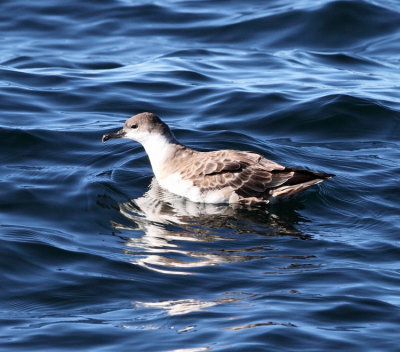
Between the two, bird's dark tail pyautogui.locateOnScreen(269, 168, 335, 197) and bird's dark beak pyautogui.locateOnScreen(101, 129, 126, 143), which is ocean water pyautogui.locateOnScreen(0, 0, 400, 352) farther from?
bird's dark beak pyautogui.locateOnScreen(101, 129, 126, 143)

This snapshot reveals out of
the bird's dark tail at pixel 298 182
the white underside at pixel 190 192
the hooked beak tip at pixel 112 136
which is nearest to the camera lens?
the bird's dark tail at pixel 298 182

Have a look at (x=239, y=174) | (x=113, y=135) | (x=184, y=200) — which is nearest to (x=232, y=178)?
(x=239, y=174)

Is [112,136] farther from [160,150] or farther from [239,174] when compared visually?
[239,174]

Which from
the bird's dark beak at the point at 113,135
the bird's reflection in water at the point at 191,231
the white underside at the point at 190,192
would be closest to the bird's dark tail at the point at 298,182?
the bird's reflection in water at the point at 191,231

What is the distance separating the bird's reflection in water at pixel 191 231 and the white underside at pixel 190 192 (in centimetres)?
7

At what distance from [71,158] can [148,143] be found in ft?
3.53

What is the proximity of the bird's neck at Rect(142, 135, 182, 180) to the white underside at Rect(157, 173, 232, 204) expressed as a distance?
225mm

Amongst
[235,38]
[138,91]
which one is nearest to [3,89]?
[138,91]

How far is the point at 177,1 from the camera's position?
18.8m

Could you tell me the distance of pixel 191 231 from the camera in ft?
28.9

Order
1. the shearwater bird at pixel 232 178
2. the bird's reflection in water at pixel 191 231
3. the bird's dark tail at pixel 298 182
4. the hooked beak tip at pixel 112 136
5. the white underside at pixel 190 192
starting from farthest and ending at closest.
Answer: the hooked beak tip at pixel 112 136 < the white underside at pixel 190 192 < the shearwater bird at pixel 232 178 < the bird's dark tail at pixel 298 182 < the bird's reflection in water at pixel 191 231

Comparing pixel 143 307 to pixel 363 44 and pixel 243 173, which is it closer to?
pixel 243 173

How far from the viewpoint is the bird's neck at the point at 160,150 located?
10344 mm

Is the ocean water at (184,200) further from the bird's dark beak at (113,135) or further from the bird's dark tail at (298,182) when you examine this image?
the bird's dark beak at (113,135)
